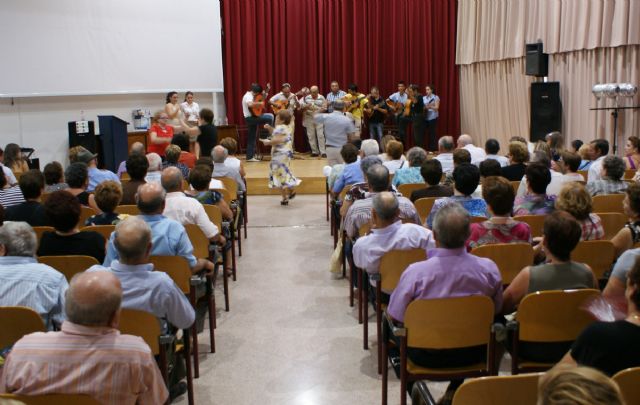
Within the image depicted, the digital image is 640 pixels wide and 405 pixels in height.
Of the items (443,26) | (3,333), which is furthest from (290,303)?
(443,26)

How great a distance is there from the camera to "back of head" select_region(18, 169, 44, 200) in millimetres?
4834

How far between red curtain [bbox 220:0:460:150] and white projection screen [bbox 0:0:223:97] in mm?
900

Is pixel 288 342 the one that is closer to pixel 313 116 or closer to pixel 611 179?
pixel 611 179

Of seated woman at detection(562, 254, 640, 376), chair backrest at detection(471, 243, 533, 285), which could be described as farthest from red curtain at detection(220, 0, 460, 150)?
seated woman at detection(562, 254, 640, 376)

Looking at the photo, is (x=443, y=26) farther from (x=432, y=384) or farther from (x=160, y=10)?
(x=432, y=384)

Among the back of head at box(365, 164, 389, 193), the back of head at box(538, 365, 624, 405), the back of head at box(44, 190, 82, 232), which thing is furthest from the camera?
the back of head at box(365, 164, 389, 193)

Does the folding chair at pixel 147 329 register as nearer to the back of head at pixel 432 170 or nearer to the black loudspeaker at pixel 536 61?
the back of head at pixel 432 170

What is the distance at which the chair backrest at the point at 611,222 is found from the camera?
14.6ft

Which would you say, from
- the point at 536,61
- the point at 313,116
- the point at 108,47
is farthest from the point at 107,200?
the point at 313,116

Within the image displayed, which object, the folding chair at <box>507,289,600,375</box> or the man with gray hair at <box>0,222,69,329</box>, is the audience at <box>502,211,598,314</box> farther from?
the man with gray hair at <box>0,222,69,329</box>

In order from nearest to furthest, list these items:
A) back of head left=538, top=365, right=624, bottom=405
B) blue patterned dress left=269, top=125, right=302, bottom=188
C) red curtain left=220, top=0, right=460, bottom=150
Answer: back of head left=538, top=365, right=624, bottom=405
blue patterned dress left=269, top=125, right=302, bottom=188
red curtain left=220, top=0, right=460, bottom=150

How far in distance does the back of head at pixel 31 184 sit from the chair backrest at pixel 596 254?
3.65 m

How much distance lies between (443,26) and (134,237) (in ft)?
42.0

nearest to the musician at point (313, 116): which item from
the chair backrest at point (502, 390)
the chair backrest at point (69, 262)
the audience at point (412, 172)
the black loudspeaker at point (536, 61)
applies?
the black loudspeaker at point (536, 61)
